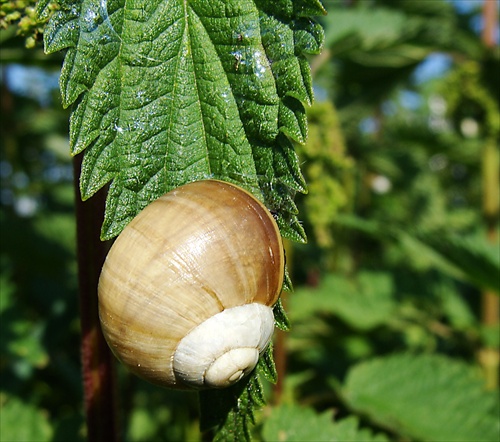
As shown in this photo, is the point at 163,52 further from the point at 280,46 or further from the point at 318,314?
the point at 318,314

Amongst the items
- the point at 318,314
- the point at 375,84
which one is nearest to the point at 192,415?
the point at 318,314

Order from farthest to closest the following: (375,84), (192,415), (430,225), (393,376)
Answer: (430,225) < (375,84) < (192,415) < (393,376)

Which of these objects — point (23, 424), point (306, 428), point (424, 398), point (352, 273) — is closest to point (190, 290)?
point (306, 428)

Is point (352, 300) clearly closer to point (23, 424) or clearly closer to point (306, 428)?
point (306, 428)

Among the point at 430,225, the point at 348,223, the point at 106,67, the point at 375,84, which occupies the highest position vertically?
the point at 106,67

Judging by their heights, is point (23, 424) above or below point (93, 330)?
below

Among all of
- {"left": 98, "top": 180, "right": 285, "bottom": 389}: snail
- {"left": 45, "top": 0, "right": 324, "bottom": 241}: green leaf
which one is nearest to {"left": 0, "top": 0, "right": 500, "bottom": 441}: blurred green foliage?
{"left": 45, "top": 0, "right": 324, "bottom": 241}: green leaf
